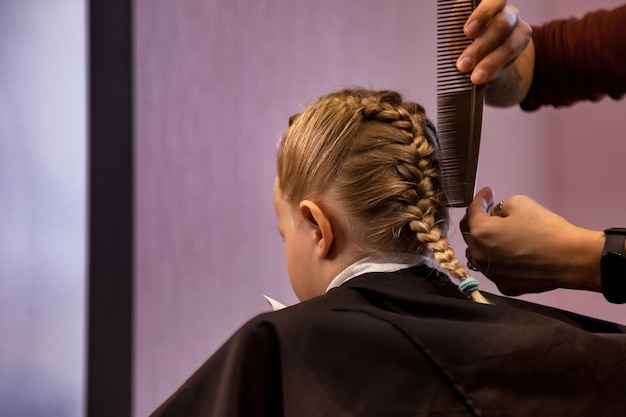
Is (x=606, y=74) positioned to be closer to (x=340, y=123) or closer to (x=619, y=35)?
(x=619, y=35)

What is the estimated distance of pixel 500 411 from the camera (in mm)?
794

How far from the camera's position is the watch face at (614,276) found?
1131 millimetres

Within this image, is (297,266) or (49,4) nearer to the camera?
(297,266)

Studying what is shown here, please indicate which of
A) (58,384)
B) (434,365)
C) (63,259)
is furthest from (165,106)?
(434,365)

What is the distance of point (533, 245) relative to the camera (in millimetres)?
1193

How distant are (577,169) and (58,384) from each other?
183 centimetres

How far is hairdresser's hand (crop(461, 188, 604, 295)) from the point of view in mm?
→ 1184

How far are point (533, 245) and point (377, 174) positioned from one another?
32cm

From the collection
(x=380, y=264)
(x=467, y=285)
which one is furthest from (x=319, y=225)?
(x=467, y=285)

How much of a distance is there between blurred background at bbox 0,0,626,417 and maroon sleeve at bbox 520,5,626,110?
0.68 metres

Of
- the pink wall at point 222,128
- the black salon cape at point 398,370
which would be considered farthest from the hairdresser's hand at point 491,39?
the pink wall at point 222,128

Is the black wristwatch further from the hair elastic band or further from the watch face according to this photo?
the hair elastic band

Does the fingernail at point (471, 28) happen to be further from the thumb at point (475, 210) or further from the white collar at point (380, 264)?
the white collar at point (380, 264)

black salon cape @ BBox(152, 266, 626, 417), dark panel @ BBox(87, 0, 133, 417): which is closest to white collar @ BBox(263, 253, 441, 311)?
black salon cape @ BBox(152, 266, 626, 417)
